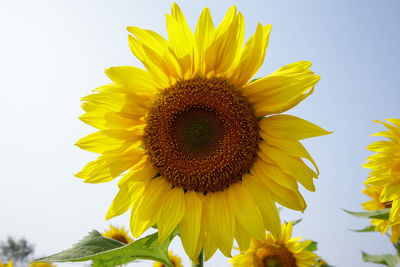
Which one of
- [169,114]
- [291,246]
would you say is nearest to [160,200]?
[169,114]

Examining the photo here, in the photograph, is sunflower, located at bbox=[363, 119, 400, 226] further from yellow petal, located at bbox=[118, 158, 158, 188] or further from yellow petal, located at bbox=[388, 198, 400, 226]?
yellow petal, located at bbox=[118, 158, 158, 188]

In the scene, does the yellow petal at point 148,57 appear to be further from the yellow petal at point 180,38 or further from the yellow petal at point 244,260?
the yellow petal at point 244,260

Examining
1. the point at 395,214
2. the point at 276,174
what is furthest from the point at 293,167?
the point at 395,214

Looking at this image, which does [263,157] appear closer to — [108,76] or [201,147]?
[201,147]

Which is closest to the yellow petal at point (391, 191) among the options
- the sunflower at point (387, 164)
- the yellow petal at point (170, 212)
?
the sunflower at point (387, 164)

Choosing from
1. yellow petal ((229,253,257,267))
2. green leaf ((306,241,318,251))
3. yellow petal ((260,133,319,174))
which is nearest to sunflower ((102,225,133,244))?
yellow petal ((229,253,257,267))

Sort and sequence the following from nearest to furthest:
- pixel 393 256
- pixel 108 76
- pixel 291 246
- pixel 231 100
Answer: pixel 108 76, pixel 231 100, pixel 291 246, pixel 393 256

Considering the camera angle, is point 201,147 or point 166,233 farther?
point 201,147
